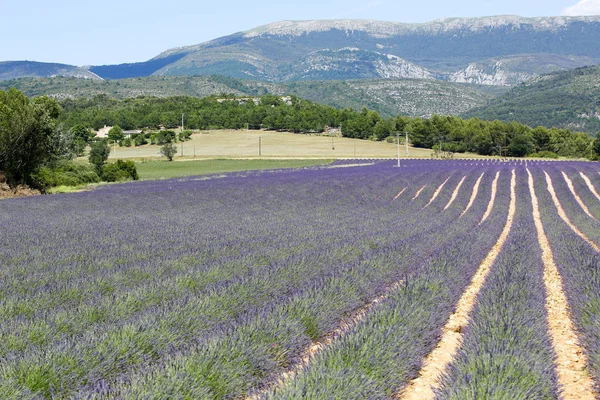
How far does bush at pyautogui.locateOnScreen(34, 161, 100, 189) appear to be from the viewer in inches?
1422

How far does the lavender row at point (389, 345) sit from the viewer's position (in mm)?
4363

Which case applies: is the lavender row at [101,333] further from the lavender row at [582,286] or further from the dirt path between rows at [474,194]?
the dirt path between rows at [474,194]

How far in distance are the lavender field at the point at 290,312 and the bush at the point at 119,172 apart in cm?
3413

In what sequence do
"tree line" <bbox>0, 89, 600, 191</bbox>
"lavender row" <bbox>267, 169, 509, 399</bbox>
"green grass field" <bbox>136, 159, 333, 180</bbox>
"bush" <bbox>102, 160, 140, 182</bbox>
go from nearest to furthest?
"lavender row" <bbox>267, 169, 509, 399</bbox>
"bush" <bbox>102, 160, 140, 182</bbox>
"green grass field" <bbox>136, 159, 333, 180</bbox>
"tree line" <bbox>0, 89, 600, 191</bbox>

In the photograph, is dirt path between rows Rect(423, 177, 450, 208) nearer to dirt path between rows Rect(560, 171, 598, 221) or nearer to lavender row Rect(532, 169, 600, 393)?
dirt path between rows Rect(560, 171, 598, 221)

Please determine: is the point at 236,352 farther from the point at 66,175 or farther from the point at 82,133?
the point at 82,133

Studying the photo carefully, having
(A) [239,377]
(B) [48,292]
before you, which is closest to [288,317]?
(A) [239,377]

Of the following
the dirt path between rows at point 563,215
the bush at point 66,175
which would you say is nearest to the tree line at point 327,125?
the bush at point 66,175

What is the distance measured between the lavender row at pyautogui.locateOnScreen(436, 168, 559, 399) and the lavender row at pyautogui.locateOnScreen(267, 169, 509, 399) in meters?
0.44

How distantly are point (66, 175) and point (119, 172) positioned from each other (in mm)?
7878

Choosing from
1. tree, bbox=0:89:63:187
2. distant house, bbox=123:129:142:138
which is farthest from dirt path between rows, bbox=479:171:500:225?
distant house, bbox=123:129:142:138

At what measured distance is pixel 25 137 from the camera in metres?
A: 32.8

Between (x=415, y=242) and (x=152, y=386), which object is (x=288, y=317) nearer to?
(x=152, y=386)

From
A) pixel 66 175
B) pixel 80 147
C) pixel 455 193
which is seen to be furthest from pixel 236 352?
pixel 80 147
